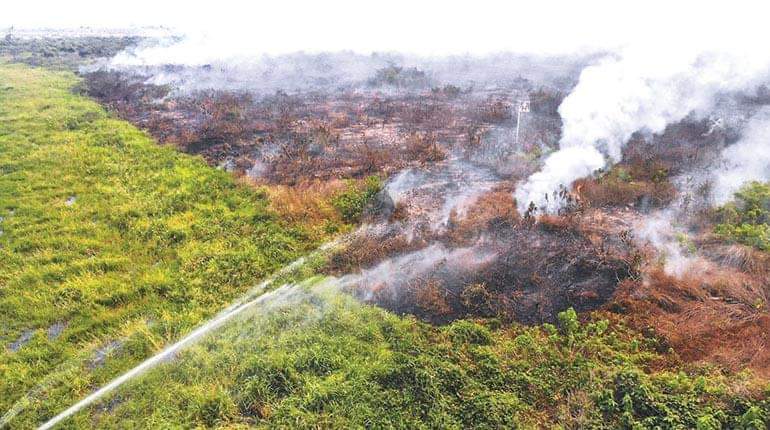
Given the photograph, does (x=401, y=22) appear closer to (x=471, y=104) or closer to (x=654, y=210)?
(x=471, y=104)

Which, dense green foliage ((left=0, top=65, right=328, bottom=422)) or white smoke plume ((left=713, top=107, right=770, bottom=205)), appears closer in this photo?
dense green foliage ((left=0, top=65, right=328, bottom=422))

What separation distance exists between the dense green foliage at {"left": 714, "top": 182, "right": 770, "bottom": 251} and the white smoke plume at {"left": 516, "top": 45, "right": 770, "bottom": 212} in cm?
371

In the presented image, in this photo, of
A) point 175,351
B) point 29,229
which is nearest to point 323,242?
point 175,351

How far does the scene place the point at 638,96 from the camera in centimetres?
1589

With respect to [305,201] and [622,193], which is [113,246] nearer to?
[305,201]

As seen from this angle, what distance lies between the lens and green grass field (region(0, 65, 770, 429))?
6.88 m

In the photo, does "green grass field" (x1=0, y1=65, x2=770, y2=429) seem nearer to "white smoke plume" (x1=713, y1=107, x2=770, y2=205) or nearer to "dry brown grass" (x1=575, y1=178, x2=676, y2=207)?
"dry brown grass" (x1=575, y1=178, x2=676, y2=207)

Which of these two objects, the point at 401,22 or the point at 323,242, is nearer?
the point at 323,242

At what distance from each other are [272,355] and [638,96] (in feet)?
50.0

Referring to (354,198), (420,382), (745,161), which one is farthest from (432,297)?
(745,161)

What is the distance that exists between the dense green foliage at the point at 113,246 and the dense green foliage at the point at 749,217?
33.8 ft

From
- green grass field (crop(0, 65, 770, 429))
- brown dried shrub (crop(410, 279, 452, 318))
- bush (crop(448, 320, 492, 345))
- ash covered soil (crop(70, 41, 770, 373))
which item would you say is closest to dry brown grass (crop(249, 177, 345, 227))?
ash covered soil (crop(70, 41, 770, 373))

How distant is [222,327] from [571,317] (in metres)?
6.79

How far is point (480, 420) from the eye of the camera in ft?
22.1
